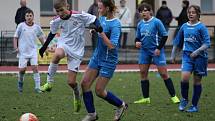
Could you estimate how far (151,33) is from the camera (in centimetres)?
1398

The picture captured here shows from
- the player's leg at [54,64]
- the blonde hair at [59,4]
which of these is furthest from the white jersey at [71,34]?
the blonde hair at [59,4]

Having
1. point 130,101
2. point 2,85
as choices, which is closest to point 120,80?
point 2,85

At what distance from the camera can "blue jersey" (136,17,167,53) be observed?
549 inches

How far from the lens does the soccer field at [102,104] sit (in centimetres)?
1179

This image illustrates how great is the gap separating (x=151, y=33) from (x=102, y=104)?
168cm

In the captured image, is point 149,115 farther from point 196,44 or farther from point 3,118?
point 3,118

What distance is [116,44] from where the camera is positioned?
11.1 meters

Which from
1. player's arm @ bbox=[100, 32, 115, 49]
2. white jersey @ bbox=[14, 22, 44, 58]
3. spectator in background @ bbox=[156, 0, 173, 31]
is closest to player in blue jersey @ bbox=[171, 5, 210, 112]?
player's arm @ bbox=[100, 32, 115, 49]

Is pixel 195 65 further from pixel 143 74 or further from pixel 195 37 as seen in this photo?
pixel 143 74

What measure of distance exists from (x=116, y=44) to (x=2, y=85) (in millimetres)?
7813

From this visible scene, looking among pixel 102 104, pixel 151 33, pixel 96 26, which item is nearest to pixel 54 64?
pixel 102 104

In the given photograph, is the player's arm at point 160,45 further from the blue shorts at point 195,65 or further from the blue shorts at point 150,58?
the blue shorts at point 195,65

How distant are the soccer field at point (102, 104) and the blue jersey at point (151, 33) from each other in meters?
1.14

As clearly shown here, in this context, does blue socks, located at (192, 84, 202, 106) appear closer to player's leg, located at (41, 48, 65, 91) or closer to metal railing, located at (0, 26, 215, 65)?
player's leg, located at (41, 48, 65, 91)
